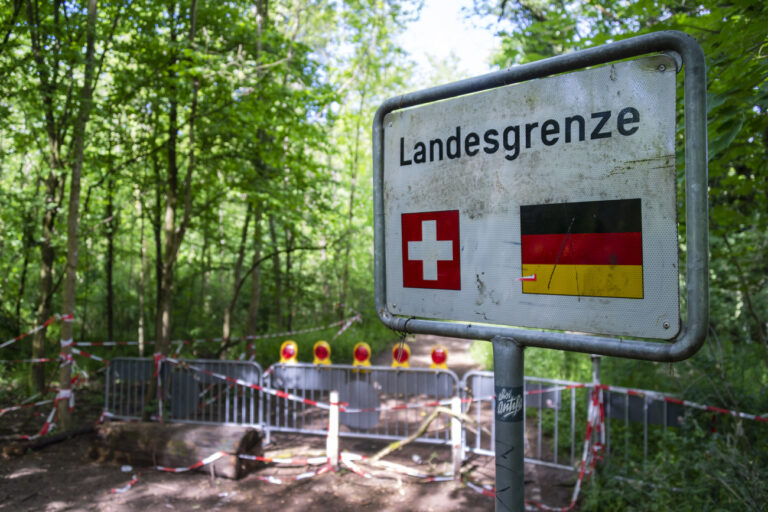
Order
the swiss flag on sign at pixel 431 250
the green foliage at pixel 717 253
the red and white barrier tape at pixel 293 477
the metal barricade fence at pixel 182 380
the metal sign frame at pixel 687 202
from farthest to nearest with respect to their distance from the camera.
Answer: the metal barricade fence at pixel 182 380
the red and white barrier tape at pixel 293 477
the green foliage at pixel 717 253
the swiss flag on sign at pixel 431 250
the metal sign frame at pixel 687 202

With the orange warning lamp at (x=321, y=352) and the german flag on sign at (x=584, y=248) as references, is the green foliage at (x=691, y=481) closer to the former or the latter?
the german flag on sign at (x=584, y=248)

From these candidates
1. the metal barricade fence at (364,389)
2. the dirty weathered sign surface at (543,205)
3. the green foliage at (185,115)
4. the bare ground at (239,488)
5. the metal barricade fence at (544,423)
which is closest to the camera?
the dirty weathered sign surface at (543,205)

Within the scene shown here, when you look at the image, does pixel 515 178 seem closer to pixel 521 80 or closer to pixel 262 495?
pixel 521 80

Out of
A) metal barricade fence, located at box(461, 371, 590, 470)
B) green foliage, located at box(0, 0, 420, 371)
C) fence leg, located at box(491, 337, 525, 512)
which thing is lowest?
metal barricade fence, located at box(461, 371, 590, 470)

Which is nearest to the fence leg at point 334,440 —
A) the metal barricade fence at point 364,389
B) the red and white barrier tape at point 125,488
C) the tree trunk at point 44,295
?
the metal barricade fence at point 364,389

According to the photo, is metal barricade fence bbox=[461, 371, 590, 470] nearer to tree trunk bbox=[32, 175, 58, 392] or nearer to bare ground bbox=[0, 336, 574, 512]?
bare ground bbox=[0, 336, 574, 512]

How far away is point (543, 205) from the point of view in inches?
47.0

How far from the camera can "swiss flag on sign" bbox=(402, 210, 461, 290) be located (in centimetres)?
135

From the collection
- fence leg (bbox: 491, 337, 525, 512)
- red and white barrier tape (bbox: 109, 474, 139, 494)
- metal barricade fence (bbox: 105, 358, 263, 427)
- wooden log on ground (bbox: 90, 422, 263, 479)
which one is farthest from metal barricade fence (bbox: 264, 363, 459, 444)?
fence leg (bbox: 491, 337, 525, 512)

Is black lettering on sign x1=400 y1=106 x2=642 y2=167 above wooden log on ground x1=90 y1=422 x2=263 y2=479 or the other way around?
above

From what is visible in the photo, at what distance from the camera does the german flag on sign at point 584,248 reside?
3.50ft

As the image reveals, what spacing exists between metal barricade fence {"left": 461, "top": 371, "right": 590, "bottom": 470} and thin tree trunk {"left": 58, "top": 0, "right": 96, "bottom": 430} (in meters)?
6.02

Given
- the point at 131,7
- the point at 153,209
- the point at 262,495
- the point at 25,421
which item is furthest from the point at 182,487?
the point at 153,209

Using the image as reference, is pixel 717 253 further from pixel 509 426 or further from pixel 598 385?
pixel 509 426
